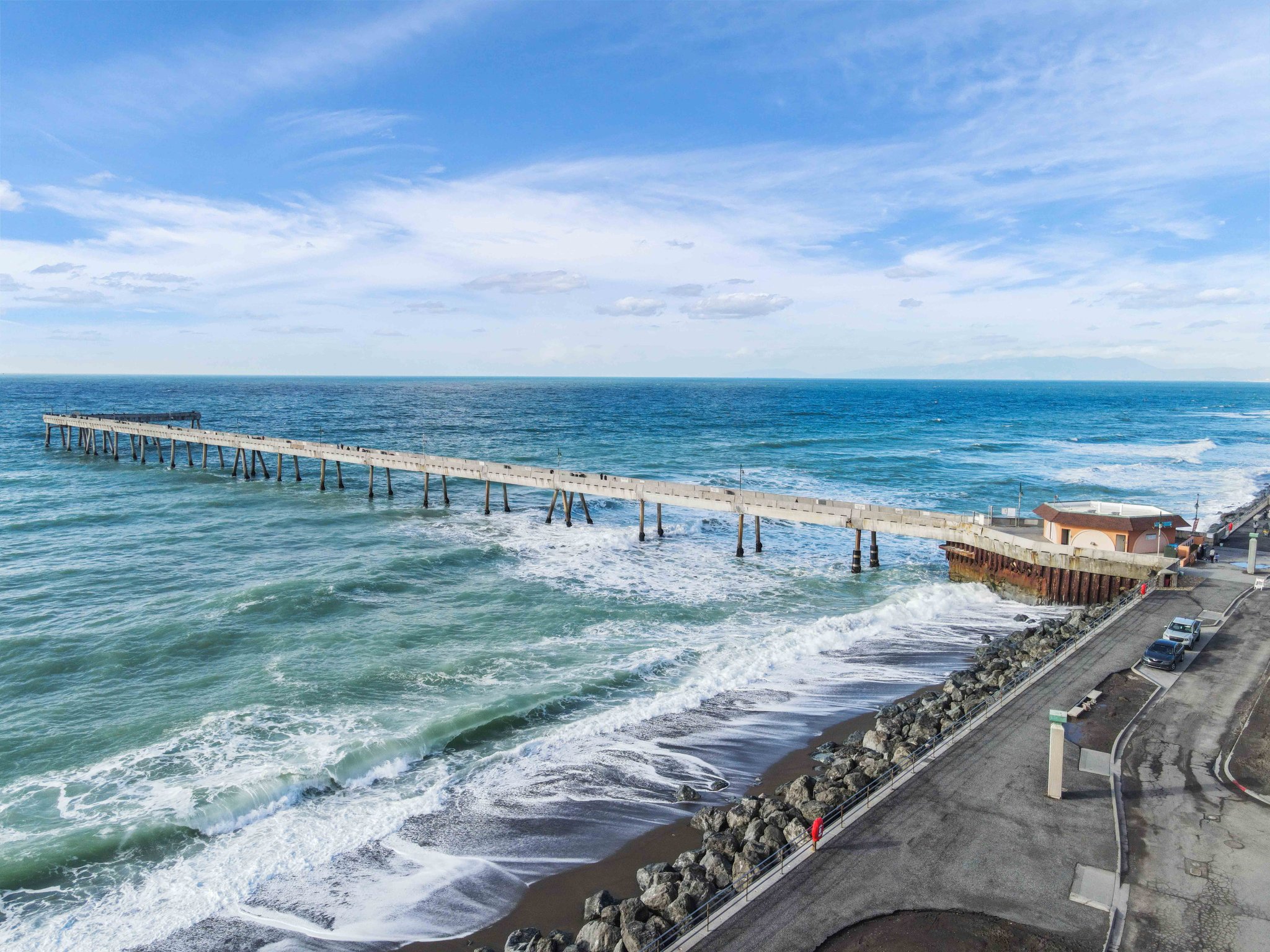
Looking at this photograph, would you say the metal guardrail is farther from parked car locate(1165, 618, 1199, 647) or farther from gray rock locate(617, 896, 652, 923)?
parked car locate(1165, 618, 1199, 647)

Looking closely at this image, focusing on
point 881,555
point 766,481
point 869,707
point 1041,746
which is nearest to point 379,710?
point 869,707

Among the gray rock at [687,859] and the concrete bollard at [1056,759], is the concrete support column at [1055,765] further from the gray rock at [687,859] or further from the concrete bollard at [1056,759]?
the gray rock at [687,859]

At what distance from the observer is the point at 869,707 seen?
26.6 meters

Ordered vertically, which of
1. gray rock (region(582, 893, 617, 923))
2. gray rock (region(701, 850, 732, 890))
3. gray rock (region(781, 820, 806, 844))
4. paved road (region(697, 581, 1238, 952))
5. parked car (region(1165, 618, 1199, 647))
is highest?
parked car (region(1165, 618, 1199, 647))

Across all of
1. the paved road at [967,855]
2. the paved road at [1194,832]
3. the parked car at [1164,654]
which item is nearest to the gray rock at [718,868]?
the paved road at [967,855]

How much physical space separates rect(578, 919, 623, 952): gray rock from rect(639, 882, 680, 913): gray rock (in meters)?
0.86

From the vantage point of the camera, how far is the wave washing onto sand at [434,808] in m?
16.8

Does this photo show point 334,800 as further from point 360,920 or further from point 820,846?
point 820,846

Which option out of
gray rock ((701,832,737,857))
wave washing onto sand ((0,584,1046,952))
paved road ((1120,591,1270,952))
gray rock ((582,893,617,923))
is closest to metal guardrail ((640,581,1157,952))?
gray rock ((701,832,737,857))

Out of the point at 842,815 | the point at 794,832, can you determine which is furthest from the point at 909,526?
the point at 794,832

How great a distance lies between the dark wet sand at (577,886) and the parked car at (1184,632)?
1637 centimetres

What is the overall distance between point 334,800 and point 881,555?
38.4 m

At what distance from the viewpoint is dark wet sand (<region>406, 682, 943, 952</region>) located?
52.2 feet

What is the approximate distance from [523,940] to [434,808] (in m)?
6.58
